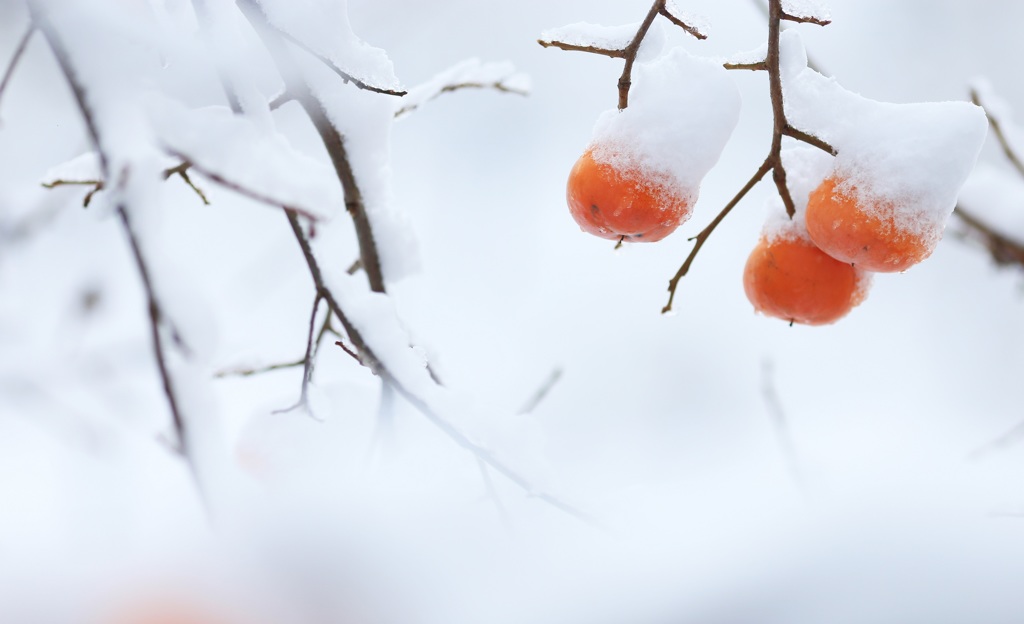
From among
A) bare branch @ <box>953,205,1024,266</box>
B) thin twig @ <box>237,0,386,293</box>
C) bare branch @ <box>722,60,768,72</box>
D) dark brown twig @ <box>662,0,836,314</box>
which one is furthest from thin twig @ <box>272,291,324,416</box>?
bare branch @ <box>953,205,1024,266</box>

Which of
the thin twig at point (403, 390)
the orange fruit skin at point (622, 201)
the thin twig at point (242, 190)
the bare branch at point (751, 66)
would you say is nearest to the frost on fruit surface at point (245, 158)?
the thin twig at point (242, 190)

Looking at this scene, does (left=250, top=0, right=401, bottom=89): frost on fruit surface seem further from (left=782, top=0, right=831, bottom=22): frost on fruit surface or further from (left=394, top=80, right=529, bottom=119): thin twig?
(left=782, top=0, right=831, bottom=22): frost on fruit surface

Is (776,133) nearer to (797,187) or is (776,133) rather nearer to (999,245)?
(797,187)

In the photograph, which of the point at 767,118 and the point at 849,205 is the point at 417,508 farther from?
the point at 767,118

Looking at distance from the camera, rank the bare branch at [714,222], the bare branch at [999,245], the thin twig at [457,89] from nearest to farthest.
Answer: the bare branch at [714,222]
the thin twig at [457,89]
the bare branch at [999,245]

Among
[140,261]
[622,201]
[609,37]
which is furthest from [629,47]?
[140,261]

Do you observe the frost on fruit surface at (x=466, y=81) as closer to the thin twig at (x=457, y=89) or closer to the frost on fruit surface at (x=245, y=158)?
the thin twig at (x=457, y=89)
